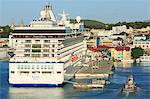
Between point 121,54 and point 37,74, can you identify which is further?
point 121,54

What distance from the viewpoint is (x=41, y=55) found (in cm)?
1852

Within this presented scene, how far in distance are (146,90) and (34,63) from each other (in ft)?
11.8

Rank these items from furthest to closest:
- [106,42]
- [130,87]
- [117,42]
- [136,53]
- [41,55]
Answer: [106,42], [117,42], [136,53], [41,55], [130,87]

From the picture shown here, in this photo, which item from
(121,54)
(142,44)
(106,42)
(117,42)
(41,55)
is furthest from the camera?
(106,42)

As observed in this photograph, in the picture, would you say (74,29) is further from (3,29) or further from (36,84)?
(3,29)

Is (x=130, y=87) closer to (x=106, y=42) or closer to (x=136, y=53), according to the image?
(x=136, y=53)

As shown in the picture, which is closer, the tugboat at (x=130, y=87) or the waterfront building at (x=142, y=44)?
the tugboat at (x=130, y=87)

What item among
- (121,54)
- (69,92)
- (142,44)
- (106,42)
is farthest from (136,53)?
(69,92)

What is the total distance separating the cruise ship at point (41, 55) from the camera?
1803cm

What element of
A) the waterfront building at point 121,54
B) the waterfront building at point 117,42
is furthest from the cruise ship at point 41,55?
the waterfront building at point 117,42

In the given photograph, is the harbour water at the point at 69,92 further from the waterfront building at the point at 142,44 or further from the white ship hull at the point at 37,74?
the waterfront building at the point at 142,44

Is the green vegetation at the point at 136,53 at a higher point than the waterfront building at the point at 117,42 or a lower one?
lower

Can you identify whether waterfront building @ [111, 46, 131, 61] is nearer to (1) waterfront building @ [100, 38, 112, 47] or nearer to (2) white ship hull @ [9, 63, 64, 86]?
(1) waterfront building @ [100, 38, 112, 47]

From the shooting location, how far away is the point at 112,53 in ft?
111
